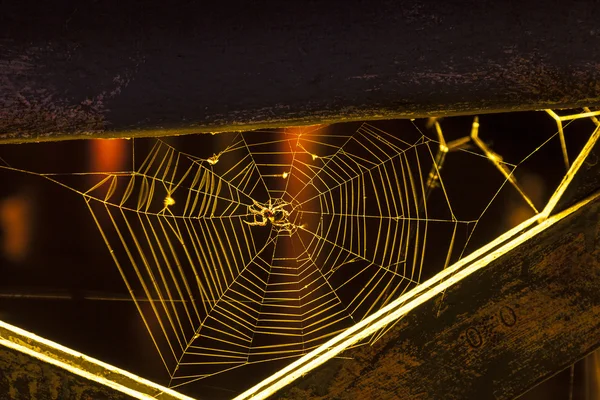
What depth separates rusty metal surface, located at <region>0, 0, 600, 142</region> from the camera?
73 cm

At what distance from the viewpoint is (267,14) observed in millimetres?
736

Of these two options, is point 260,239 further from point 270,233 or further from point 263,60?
point 263,60

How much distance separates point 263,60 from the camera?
0.74 meters

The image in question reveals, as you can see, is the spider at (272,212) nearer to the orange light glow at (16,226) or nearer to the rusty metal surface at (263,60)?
the orange light glow at (16,226)

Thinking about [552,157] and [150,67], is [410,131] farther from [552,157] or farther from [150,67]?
[150,67]

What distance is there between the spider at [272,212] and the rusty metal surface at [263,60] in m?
1.55

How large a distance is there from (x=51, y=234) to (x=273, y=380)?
1.60 m

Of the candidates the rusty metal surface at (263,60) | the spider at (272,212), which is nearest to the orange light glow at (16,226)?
the spider at (272,212)

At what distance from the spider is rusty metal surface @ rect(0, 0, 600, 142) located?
1.55m

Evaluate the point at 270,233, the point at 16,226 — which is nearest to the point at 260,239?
the point at 270,233

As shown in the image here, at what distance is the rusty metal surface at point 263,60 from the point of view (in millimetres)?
732

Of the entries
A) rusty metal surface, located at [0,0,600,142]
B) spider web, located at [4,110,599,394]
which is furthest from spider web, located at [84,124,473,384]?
rusty metal surface, located at [0,0,600,142]

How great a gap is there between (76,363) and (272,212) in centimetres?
154

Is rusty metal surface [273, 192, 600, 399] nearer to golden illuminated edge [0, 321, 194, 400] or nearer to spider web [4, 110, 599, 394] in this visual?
golden illuminated edge [0, 321, 194, 400]
